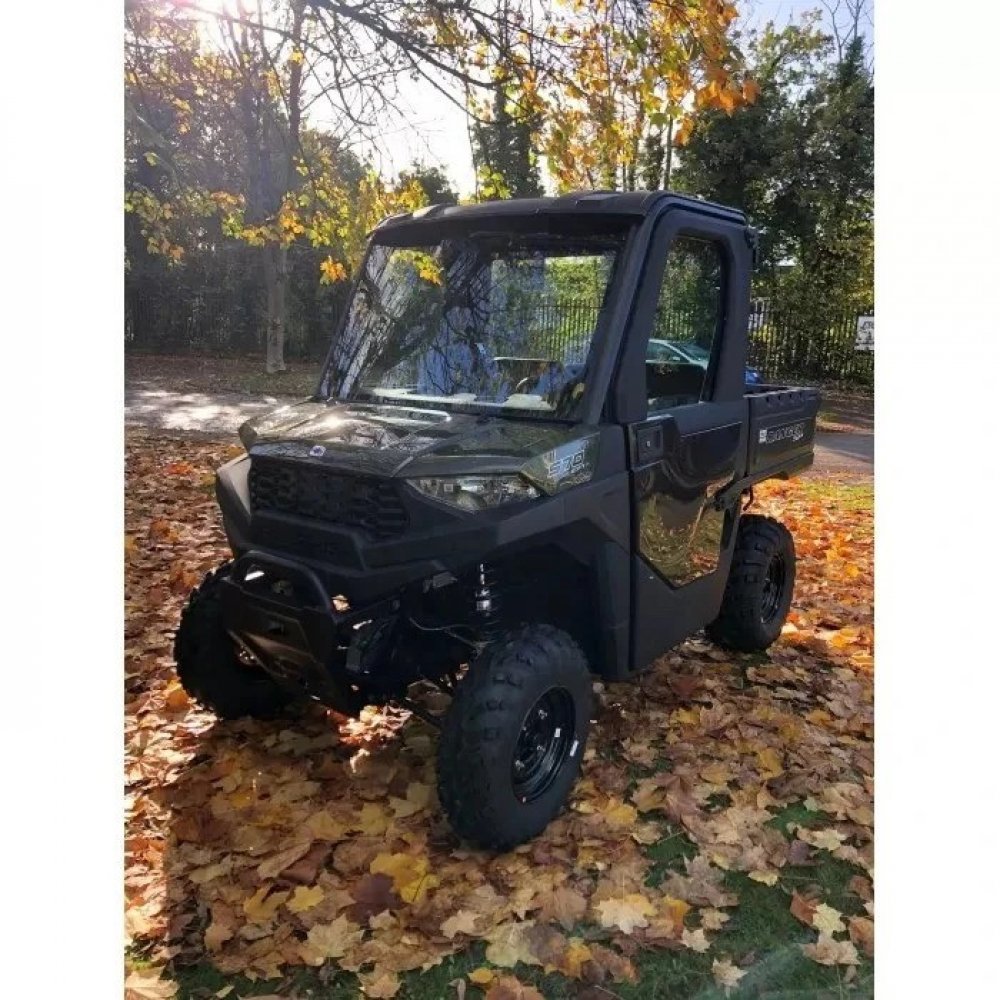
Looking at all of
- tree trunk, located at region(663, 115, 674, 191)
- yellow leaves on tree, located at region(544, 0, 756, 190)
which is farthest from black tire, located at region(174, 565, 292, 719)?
tree trunk, located at region(663, 115, 674, 191)

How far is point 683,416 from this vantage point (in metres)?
2.54

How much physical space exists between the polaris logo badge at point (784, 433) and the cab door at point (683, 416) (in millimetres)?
183

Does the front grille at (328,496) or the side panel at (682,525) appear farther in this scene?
the side panel at (682,525)

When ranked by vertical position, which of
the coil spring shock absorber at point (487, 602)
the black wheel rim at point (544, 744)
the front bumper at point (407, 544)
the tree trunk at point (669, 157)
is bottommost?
the black wheel rim at point (544, 744)

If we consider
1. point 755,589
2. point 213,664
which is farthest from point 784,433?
point 213,664

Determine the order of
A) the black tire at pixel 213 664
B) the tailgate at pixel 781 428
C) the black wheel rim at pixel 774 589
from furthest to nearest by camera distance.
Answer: the black wheel rim at pixel 774 589, the tailgate at pixel 781 428, the black tire at pixel 213 664

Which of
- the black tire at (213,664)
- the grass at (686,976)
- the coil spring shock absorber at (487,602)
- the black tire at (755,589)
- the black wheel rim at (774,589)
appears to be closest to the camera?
the grass at (686,976)

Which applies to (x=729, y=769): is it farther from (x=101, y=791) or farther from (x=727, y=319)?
(x=101, y=791)

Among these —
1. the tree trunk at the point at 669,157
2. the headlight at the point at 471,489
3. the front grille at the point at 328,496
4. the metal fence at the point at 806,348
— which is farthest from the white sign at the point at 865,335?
the front grille at the point at 328,496

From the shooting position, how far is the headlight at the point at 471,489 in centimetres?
199

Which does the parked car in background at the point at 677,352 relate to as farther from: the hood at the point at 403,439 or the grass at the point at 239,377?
the grass at the point at 239,377

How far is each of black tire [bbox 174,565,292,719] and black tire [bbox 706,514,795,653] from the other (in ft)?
5.42

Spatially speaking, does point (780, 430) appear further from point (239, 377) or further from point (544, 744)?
point (239, 377)
